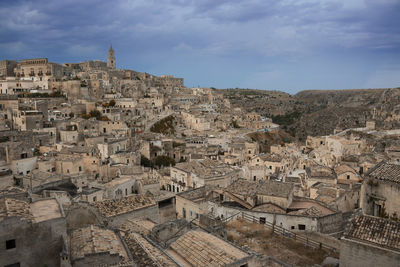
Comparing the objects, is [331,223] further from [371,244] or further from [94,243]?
[94,243]

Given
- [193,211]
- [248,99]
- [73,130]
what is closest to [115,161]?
[73,130]

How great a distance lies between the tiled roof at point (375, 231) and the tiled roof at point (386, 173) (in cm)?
392

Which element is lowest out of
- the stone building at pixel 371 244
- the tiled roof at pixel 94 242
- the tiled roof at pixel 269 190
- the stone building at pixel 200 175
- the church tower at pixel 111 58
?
the stone building at pixel 200 175

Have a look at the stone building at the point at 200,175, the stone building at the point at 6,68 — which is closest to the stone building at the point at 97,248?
the stone building at the point at 200,175

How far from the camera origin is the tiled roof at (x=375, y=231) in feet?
35.1

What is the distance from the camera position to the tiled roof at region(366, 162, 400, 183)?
14789 mm

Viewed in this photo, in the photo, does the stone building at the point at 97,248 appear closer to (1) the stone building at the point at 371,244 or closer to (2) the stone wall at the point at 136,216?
(2) the stone wall at the point at 136,216

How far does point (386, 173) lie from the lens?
15.3 metres

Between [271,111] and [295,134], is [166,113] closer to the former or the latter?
[295,134]

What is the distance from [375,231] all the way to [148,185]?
69.2 ft

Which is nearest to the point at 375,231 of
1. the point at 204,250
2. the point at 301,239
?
the point at 301,239

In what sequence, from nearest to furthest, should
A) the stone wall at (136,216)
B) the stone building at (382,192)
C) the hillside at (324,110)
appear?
the stone building at (382,192)
the stone wall at (136,216)
the hillside at (324,110)

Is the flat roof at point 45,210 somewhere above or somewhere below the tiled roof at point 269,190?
above

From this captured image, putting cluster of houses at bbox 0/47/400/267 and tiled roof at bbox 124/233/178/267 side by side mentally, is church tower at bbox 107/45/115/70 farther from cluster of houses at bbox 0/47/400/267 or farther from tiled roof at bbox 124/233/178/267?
tiled roof at bbox 124/233/178/267
